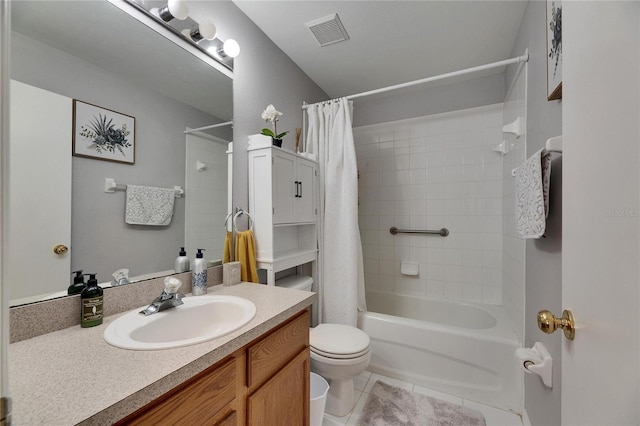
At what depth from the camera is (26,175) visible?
774mm

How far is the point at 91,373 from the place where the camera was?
0.58m

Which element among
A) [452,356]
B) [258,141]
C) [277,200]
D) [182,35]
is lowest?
[452,356]

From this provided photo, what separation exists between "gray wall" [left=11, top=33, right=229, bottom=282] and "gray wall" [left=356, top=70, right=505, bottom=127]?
2062mm

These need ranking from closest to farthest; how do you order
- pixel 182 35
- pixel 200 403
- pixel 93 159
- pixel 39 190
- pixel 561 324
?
pixel 561 324, pixel 200 403, pixel 39 190, pixel 93 159, pixel 182 35

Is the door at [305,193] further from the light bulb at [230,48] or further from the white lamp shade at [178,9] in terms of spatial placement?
the white lamp shade at [178,9]

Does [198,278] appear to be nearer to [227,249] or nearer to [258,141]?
[227,249]

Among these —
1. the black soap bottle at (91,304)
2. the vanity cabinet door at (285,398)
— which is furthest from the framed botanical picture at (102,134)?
the vanity cabinet door at (285,398)

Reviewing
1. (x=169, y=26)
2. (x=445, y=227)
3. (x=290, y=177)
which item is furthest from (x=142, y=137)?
(x=445, y=227)

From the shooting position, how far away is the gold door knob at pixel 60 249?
2.74 ft

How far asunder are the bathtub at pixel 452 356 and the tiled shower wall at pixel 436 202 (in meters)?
0.50

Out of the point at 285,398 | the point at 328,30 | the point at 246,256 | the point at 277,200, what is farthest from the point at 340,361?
the point at 328,30

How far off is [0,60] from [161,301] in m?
0.89

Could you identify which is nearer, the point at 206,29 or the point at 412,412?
the point at 206,29

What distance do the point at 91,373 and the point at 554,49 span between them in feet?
6.16
